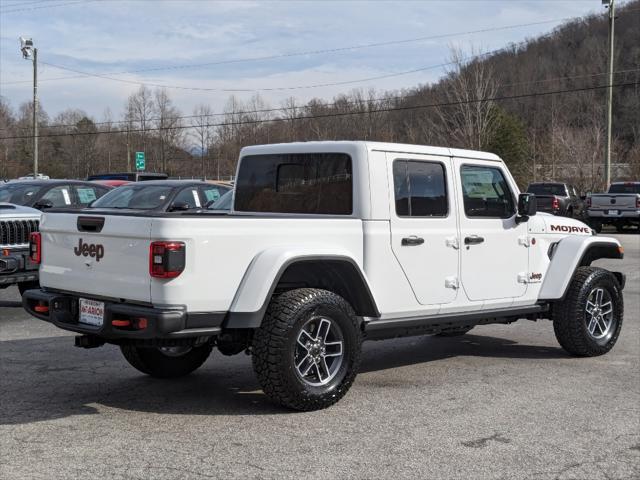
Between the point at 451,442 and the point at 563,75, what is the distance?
289 feet

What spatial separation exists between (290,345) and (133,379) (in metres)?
1.91

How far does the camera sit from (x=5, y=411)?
17.4 ft

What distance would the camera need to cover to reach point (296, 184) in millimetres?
6461

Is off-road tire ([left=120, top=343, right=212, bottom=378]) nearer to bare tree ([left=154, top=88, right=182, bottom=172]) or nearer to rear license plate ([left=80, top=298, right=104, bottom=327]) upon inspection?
rear license plate ([left=80, top=298, right=104, bottom=327])

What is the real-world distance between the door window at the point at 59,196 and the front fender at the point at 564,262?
8.26 metres

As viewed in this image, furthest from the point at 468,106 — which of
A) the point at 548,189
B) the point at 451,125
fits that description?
the point at 548,189

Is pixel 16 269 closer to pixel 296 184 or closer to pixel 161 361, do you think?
pixel 161 361

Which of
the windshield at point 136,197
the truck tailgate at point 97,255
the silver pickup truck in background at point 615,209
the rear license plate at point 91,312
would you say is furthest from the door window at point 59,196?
the silver pickup truck in background at point 615,209

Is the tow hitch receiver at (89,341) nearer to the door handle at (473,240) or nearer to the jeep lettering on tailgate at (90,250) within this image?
the jeep lettering on tailgate at (90,250)

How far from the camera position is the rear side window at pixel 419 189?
6043mm

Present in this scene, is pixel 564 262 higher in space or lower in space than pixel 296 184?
lower

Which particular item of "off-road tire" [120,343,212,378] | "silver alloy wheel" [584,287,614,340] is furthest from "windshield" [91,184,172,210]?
"silver alloy wheel" [584,287,614,340]

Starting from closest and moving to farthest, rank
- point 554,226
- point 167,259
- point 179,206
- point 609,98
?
1. point 167,259
2. point 554,226
3. point 179,206
4. point 609,98

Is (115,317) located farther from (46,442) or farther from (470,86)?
(470,86)
